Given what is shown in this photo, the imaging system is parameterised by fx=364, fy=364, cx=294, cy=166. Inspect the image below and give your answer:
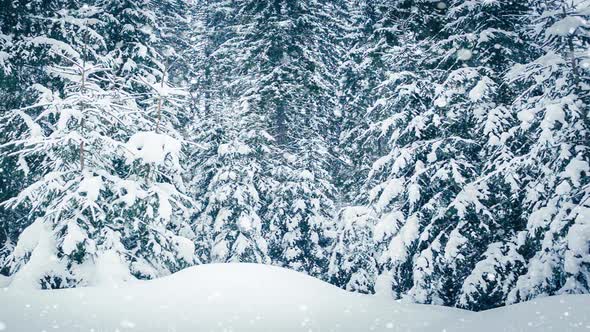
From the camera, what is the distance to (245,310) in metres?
4.07

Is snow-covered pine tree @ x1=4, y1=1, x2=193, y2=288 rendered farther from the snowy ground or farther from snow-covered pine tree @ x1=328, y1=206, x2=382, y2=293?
snow-covered pine tree @ x1=328, y1=206, x2=382, y2=293

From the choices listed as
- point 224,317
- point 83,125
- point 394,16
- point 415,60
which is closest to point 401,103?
point 415,60

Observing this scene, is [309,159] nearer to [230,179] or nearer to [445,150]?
[230,179]

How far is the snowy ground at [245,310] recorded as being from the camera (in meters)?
3.74

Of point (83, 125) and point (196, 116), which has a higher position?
point (83, 125)

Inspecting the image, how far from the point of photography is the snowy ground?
12.3 feet

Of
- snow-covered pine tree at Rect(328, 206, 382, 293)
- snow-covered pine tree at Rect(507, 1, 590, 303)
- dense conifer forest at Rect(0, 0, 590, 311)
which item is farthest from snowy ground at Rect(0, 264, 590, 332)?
snow-covered pine tree at Rect(328, 206, 382, 293)

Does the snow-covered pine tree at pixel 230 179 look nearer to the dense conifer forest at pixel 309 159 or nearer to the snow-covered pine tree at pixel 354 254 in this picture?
the dense conifer forest at pixel 309 159

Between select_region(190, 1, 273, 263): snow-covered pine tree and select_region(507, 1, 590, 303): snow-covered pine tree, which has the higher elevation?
select_region(507, 1, 590, 303): snow-covered pine tree

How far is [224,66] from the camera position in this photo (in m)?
21.5

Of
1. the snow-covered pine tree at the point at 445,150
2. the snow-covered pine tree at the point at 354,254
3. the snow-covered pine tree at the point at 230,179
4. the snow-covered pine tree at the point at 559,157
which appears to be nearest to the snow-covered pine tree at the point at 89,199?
the snow-covered pine tree at the point at 230,179

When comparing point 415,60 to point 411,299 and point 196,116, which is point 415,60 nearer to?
point 411,299

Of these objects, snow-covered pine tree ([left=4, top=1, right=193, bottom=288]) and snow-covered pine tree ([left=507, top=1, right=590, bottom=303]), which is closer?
snow-covered pine tree ([left=4, top=1, right=193, bottom=288])

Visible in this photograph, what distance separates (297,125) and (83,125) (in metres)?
11.9
